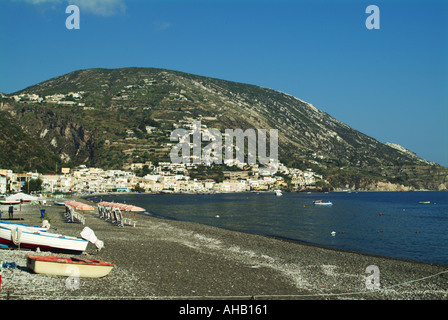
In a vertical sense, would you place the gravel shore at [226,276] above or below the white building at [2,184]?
below

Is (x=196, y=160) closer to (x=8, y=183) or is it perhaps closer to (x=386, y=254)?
(x=8, y=183)

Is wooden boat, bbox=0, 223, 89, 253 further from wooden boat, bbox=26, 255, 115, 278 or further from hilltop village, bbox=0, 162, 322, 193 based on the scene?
hilltop village, bbox=0, 162, 322, 193

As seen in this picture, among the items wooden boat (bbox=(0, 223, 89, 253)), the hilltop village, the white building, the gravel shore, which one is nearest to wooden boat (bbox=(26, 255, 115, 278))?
the gravel shore

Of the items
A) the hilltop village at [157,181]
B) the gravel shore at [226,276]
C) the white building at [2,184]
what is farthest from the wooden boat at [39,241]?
the hilltop village at [157,181]

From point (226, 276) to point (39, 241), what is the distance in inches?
360

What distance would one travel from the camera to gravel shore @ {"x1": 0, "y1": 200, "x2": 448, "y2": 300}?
1258 cm

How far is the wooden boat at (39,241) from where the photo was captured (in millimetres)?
17672

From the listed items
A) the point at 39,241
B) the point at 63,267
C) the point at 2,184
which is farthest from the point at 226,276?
the point at 2,184

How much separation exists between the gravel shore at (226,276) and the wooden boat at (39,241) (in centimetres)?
45

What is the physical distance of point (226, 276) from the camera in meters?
16.0

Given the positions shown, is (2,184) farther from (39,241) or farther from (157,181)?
(157,181)

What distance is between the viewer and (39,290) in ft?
38.9

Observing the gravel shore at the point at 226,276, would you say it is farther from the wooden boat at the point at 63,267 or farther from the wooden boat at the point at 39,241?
the wooden boat at the point at 39,241
